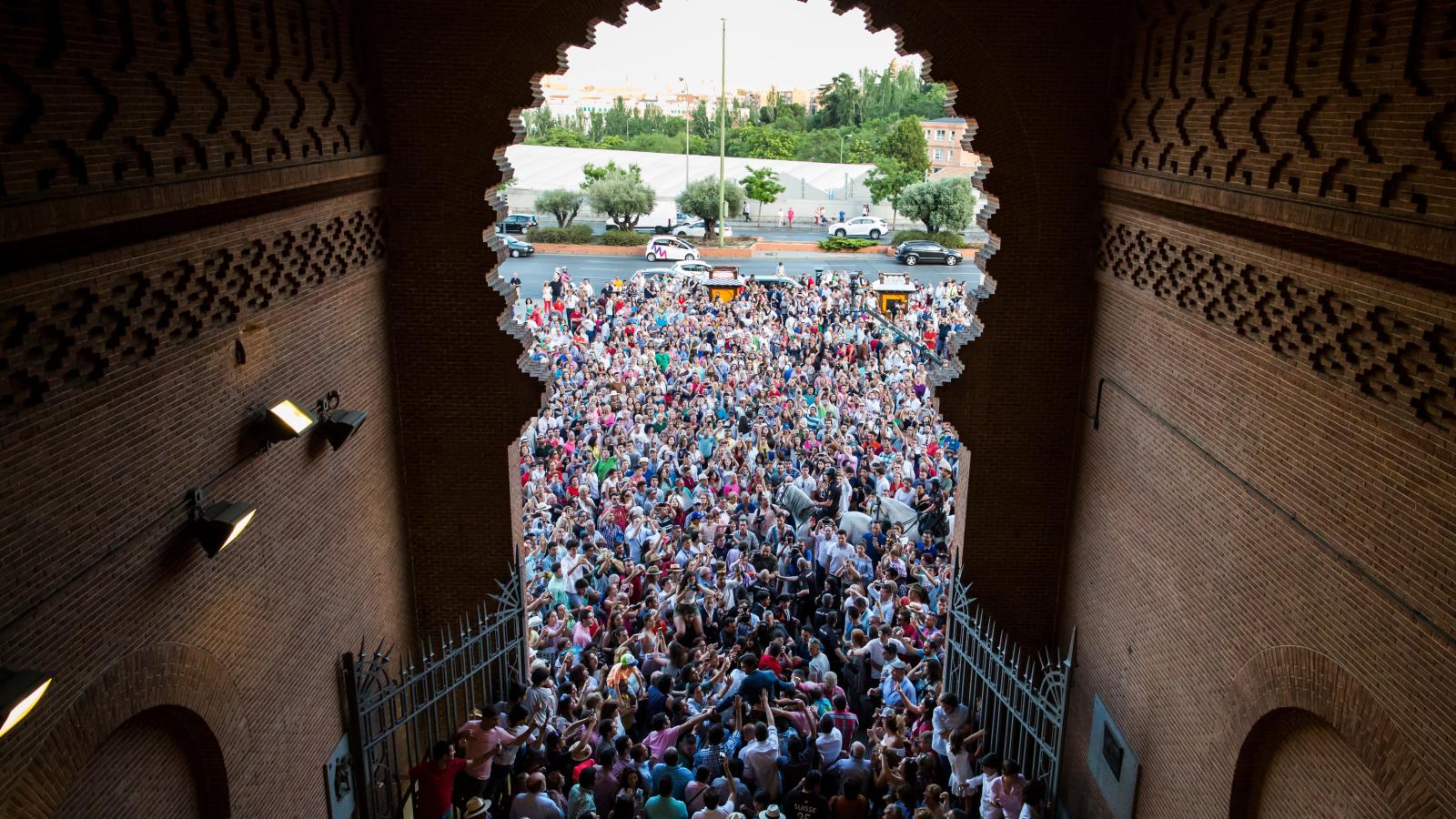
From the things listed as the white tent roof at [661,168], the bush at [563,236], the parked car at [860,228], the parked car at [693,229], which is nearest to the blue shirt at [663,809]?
the bush at [563,236]

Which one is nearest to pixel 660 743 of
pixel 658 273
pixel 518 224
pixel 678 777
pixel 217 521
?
pixel 678 777

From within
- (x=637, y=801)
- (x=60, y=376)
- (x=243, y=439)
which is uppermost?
(x=60, y=376)

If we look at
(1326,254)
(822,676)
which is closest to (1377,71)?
(1326,254)

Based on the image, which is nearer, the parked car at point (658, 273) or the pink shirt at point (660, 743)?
the pink shirt at point (660, 743)

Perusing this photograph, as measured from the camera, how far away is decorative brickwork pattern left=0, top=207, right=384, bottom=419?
4.58 m

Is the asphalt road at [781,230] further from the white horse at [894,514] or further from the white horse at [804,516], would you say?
the white horse at [894,514]

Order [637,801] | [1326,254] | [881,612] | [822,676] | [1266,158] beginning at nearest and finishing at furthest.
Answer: [1326,254] → [1266,158] → [637,801] → [822,676] → [881,612]

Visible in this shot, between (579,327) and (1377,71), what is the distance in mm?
18576

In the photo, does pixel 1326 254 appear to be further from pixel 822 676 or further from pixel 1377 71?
pixel 822 676

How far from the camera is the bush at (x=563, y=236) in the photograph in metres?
45.7

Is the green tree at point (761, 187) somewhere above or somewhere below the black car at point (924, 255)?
above

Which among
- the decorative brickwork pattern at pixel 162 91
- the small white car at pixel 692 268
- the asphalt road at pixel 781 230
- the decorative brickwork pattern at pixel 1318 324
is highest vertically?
the decorative brickwork pattern at pixel 162 91

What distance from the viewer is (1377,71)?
5.47 metres

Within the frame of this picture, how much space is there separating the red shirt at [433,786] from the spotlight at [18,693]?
379 centimetres
